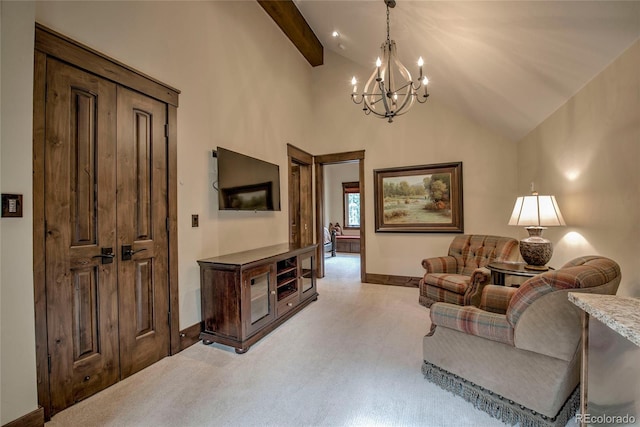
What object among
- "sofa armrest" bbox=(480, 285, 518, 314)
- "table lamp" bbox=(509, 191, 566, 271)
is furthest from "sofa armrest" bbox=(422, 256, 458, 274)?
"sofa armrest" bbox=(480, 285, 518, 314)

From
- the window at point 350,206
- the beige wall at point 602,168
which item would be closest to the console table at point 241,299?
the beige wall at point 602,168

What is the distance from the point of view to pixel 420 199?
461cm

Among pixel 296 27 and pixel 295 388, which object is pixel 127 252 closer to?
pixel 295 388

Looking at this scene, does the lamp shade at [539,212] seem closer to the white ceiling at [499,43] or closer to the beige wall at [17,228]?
the white ceiling at [499,43]

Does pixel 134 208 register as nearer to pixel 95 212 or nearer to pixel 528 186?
pixel 95 212

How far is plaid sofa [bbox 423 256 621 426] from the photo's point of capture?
55.4 inches

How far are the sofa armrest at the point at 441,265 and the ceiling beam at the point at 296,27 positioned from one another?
13.6ft

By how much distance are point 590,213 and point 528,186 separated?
161 cm

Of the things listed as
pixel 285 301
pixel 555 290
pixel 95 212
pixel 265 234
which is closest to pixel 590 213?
pixel 555 290

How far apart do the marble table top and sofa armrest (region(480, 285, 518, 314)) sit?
0.80 m

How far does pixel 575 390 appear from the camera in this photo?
1.59m

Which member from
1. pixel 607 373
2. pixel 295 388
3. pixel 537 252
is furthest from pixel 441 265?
pixel 295 388

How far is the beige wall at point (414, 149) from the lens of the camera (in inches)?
166

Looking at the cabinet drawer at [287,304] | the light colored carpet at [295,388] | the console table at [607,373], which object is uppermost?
the console table at [607,373]
